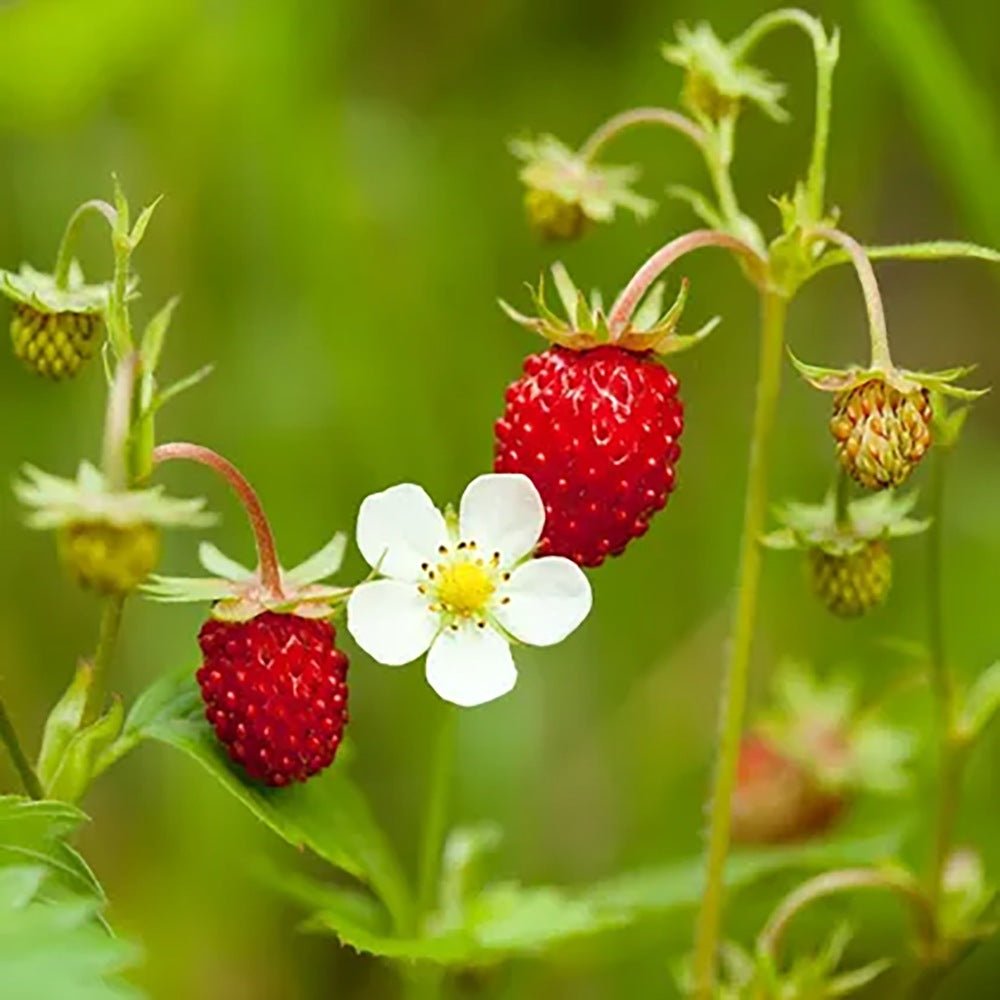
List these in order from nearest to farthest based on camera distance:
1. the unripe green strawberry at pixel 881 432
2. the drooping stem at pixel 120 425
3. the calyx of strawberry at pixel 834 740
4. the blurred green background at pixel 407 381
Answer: the drooping stem at pixel 120 425 < the unripe green strawberry at pixel 881 432 < the calyx of strawberry at pixel 834 740 < the blurred green background at pixel 407 381

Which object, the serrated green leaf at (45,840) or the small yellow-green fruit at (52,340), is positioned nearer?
the serrated green leaf at (45,840)

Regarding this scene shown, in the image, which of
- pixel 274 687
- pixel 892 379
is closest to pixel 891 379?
pixel 892 379

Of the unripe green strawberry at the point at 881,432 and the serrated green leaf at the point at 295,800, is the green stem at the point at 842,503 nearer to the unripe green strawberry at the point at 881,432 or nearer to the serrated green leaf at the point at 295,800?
the unripe green strawberry at the point at 881,432

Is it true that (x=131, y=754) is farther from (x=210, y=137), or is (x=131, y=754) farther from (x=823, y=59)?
(x=823, y=59)

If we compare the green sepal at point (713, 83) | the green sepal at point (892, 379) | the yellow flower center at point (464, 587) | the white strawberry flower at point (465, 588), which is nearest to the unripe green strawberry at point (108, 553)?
the white strawberry flower at point (465, 588)

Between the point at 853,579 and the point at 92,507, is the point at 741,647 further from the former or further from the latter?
the point at 92,507

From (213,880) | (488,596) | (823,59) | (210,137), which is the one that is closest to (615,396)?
(488,596)

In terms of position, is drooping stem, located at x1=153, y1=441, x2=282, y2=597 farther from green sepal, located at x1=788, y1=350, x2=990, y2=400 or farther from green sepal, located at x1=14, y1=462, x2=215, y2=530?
green sepal, located at x1=788, y1=350, x2=990, y2=400
